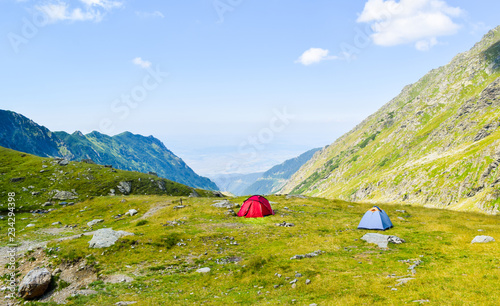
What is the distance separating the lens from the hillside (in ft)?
227

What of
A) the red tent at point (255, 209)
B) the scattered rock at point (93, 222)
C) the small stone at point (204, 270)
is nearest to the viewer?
the small stone at point (204, 270)

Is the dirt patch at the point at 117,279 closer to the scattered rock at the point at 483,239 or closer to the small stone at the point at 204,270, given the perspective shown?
the small stone at the point at 204,270

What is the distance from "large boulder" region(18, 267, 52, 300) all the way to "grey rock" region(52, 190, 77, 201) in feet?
212

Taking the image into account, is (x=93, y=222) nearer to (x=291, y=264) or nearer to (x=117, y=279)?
(x=117, y=279)

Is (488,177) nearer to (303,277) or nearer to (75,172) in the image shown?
(303,277)

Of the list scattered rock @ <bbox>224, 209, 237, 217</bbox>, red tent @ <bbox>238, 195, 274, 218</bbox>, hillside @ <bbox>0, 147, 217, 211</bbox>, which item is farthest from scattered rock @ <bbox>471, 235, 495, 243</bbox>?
hillside @ <bbox>0, 147, 217, 211</bbox>

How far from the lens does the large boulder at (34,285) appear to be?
686 inches

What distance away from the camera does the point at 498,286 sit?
512 inches

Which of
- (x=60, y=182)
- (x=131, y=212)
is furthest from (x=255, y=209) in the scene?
(x=60, y=182)

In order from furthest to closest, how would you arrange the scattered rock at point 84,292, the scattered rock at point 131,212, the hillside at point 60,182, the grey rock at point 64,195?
the grey rock at point 64,195, the hillside at point 60,182, the scattered rock at point 131,212, the scattered rock at point 84,292

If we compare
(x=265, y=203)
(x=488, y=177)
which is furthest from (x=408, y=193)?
(x=265, y=203)

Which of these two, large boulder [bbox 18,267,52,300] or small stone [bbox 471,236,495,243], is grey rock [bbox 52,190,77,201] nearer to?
large boulder [bbox 18,267,52,300]

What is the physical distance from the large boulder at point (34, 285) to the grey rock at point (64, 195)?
64.5 metres

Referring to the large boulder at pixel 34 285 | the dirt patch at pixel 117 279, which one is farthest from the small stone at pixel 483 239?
the large boulder at pixel 34 285
